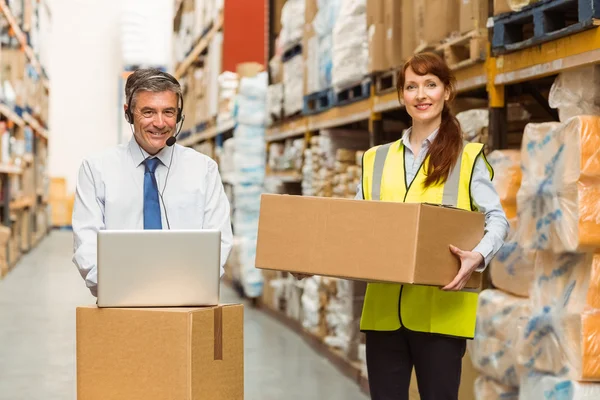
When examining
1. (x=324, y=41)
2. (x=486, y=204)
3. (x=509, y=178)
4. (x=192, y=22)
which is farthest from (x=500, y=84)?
(x=192, y=22)

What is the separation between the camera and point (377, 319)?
2.59 meters

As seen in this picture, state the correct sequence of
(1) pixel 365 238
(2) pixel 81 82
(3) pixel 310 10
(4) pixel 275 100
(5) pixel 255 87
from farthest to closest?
(2) pixel 81 82 < (5) pixel 255 87 < (4) pixel 275 100 < (3) pixel 310 10 < (1) pixel 365 238

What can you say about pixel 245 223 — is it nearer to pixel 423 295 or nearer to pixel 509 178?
pixel 509 178

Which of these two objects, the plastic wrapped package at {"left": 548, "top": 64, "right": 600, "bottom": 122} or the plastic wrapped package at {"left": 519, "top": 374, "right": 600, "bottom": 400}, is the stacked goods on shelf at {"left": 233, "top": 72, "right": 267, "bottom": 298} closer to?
the plastic wrapped package at {"left": 519, "top": 374, "right": 600, "bottom": 400}

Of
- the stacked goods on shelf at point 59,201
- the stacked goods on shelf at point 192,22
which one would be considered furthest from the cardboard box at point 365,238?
the stacked goods on shelf at point 59,201

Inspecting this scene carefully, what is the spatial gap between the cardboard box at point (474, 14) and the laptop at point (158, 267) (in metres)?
1.99

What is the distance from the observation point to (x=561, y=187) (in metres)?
3.08

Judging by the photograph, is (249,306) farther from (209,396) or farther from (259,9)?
(209,396)

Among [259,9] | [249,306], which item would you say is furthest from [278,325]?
[259,9]

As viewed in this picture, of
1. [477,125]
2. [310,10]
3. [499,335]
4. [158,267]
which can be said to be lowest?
[499,335]

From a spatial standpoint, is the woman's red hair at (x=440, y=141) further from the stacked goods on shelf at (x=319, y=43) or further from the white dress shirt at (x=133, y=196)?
the stacked goods on shelf at (x=319, y=43)

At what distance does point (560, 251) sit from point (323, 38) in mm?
3282

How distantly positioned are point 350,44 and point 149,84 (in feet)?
9.96

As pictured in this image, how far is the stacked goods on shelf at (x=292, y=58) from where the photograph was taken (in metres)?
6.91
